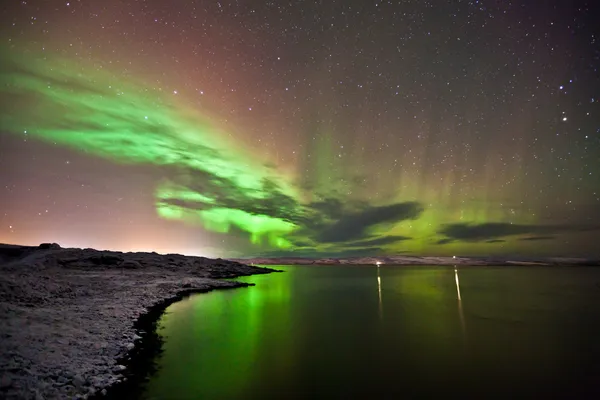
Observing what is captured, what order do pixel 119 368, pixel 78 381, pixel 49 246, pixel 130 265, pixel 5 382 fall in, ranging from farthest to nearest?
pixel 49 246
pixel 130 265
pixel 119 368
pixel 78 381
pixel 5 382

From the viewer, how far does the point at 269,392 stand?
14516 mm

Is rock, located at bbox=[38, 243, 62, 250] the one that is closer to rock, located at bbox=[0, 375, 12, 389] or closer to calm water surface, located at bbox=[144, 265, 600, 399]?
calm water surface, located at bbox=[144, 265, 600, 399]

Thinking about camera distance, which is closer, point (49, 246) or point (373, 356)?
point (373, 356)

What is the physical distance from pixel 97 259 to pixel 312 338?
88.4m

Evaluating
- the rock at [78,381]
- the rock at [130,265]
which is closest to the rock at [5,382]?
the rock at [78,381]

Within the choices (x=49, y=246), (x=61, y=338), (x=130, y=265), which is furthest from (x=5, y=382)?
(x=49, y=246)

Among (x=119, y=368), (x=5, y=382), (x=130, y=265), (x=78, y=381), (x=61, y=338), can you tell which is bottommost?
(x=119, y=368)

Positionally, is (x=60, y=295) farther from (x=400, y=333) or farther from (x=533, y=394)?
(x=533, y=394)

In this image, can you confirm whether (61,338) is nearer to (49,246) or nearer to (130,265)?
(130,265)

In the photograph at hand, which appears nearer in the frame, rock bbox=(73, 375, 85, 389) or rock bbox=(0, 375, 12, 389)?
rock bbox=(0, 375, 12, 389)

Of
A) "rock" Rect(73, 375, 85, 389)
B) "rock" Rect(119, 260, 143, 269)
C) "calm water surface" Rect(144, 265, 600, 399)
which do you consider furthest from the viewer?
"rock" Rect(119, 260, 143, 269)

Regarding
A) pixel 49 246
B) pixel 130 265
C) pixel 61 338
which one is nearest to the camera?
pixel 61 338

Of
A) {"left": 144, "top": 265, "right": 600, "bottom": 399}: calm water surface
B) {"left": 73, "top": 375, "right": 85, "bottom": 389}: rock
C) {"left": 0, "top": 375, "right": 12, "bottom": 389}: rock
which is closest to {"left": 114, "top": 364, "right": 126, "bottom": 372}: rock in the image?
{"left": 144, "top": 265, "right": 600, "bottom": 399}: calm water surface

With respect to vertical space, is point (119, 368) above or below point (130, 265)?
below
